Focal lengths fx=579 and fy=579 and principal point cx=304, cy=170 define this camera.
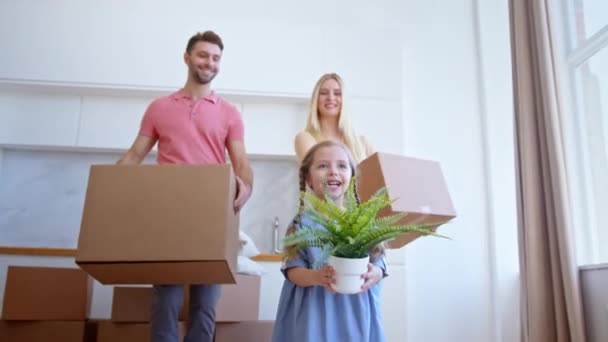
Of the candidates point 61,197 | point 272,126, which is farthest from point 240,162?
point 61,197

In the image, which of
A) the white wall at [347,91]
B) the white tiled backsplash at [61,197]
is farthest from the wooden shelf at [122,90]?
the white tiled backsplash at [61,197]

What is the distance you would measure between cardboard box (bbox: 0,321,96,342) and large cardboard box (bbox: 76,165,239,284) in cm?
82

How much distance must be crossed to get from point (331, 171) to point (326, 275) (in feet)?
1.43

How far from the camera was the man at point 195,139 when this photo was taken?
1848 mm

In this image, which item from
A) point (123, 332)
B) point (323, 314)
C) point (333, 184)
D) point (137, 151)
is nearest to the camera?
point (323, 314)

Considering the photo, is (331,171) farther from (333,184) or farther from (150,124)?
(150,124)

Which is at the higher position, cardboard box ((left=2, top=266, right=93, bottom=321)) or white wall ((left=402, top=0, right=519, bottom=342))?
white wall ((left=402, top=0, right=519, bottom=342))

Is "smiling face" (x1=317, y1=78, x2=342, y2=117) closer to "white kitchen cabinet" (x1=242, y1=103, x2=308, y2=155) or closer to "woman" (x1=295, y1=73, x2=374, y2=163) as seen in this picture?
"woman" (x1=295, y1=73, x2=374, y2=163)

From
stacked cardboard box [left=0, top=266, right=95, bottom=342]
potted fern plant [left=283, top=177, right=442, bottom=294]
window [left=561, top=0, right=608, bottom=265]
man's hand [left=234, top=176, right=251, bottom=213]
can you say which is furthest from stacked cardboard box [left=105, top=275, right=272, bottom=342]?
window [left=561, top=0, right=608, bottom=265]

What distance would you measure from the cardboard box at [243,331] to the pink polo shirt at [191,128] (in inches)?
27.6

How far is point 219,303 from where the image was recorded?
227 cm

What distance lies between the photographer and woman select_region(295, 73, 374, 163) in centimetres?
235

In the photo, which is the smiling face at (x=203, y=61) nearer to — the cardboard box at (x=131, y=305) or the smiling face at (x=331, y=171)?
the smiling face at (x=331, y=171)

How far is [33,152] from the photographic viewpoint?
3.12 metres
